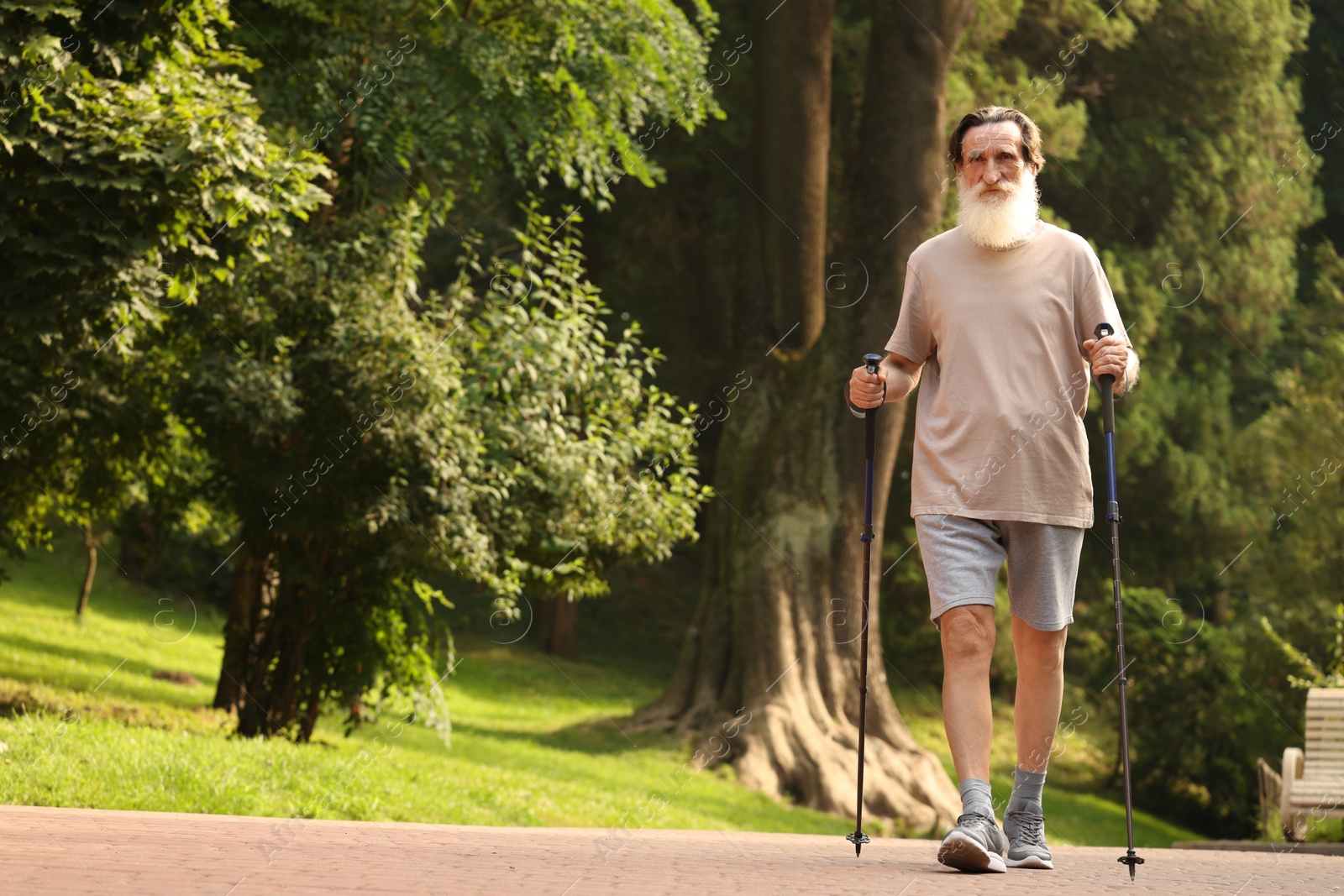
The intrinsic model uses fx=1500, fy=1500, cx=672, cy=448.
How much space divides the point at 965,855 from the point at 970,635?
2.66 ft

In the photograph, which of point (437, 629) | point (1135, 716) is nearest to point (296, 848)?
point (437, 629)

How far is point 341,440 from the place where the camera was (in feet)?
37.4

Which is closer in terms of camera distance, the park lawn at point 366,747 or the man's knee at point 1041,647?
the man's knee at point 1041,647

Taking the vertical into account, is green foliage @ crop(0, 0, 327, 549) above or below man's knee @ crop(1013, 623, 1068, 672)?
above

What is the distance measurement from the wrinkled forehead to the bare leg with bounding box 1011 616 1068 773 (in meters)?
1.73

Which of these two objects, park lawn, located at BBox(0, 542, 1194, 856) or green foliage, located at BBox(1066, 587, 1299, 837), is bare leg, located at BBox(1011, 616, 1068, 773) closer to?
park lawn, located at BBox(0, 542, 1194, 856)

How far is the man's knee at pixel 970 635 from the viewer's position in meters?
5.13

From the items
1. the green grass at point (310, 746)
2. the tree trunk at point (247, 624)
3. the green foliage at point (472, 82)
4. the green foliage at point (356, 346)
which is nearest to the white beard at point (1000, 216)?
the green grass at point (310, 746)

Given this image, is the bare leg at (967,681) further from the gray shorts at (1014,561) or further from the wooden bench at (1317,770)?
the wooden bench at (1317,770)

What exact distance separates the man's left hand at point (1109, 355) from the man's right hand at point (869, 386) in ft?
2.45

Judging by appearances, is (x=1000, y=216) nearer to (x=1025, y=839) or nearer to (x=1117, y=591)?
(x=1117, y=591)

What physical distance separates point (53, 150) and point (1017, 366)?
591 centimetres

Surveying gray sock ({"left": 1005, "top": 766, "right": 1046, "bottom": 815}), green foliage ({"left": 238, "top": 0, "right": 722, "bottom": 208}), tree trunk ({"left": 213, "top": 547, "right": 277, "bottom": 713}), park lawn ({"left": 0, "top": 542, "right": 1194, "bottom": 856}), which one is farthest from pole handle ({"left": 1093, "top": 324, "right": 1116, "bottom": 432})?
tree trunk ({"left": 213, "top": 547, "right": 277, "bottom": 713})

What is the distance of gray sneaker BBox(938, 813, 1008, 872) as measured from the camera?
15.1 feet
